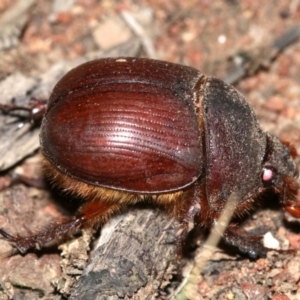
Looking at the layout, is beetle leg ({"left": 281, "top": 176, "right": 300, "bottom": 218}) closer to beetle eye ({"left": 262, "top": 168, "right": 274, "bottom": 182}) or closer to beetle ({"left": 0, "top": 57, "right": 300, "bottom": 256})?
beetle ({"left": 0, "top": 57, "right": 300, "bottom": 256})

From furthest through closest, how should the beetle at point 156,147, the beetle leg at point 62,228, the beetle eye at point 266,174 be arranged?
the beetle eye at point 266,174
the beetle leg at point 62,228
the beetle at point 156,147

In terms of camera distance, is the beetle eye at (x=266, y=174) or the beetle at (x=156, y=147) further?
the beetle eye at (x=266, y=174)

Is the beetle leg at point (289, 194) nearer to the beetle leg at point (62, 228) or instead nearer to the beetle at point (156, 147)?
the beetle at point (156, 147)

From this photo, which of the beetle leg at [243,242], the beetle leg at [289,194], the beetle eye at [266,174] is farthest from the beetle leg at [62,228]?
the beetle leg at [289,194]

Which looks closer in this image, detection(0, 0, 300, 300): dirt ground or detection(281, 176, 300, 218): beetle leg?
detection(0, 0, 300, 300): dirt ground

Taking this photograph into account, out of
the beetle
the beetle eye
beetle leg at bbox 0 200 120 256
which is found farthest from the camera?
the beetle eye

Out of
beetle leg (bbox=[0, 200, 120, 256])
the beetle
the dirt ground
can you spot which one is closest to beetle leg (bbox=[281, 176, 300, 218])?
the beetle
